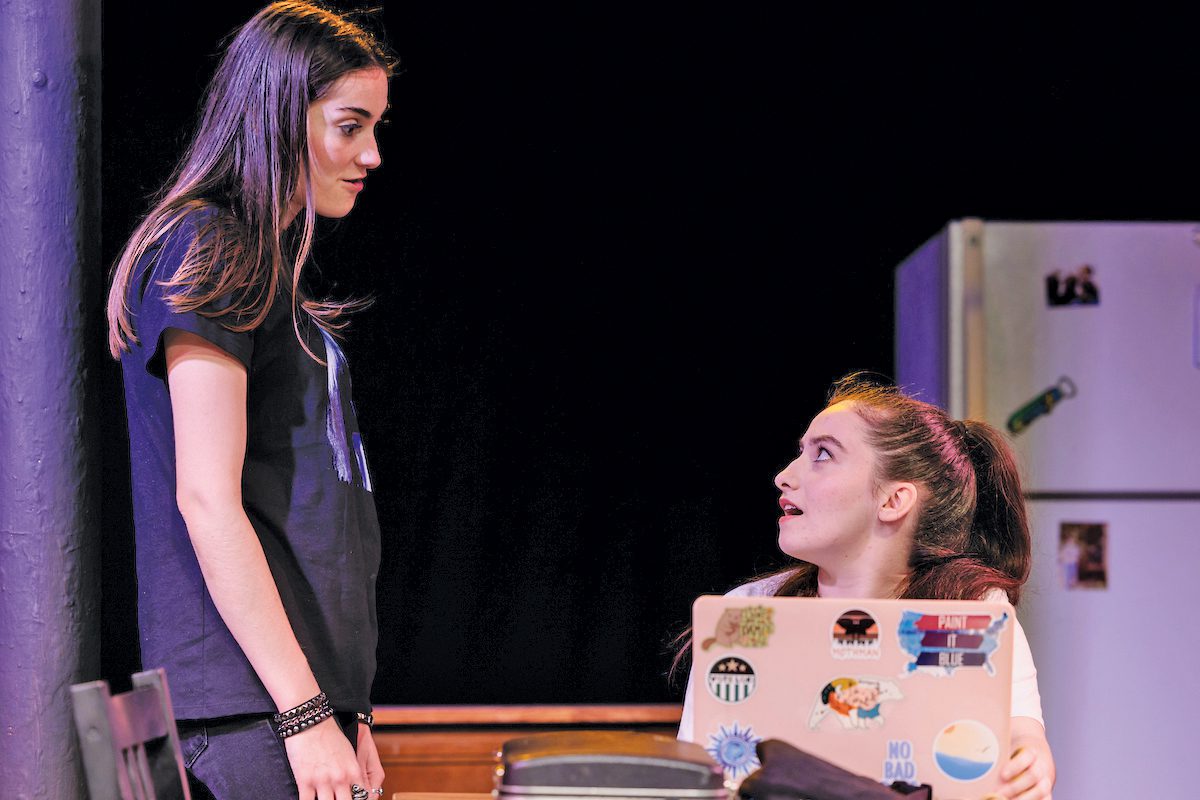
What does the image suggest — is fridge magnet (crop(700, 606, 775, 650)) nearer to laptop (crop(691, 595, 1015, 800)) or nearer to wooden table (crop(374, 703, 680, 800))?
laptop (crop(691, 595, 1015, 800))

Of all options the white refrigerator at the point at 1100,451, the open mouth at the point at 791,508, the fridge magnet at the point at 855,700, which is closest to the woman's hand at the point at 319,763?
the fridge magnet at the point at 855,700

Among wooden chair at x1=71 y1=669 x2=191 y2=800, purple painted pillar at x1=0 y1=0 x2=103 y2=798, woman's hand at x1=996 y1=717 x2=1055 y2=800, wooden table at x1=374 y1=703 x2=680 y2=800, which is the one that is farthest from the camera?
wooden table at x1=374 y1=703 x2=680 y2=800

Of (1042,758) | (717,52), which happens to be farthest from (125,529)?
(1042,758)

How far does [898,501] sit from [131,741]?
125 cm

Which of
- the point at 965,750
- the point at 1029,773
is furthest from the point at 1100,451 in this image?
the point at 965,750

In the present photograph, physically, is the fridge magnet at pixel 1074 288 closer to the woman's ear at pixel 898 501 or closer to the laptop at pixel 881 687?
the woman's ear at pixel 898 501

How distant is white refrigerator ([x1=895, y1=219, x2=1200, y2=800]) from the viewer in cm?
269

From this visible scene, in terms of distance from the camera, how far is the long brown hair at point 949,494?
1875mm

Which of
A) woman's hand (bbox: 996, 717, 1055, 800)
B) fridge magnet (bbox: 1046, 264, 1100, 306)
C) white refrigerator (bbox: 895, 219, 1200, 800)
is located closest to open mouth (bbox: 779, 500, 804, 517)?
woman's hand (bbox: 996, 717, 1055, 800)

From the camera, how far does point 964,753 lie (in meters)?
1.06

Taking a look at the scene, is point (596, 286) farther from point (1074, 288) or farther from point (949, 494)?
point (949, 494)

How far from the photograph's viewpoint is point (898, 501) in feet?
6.13

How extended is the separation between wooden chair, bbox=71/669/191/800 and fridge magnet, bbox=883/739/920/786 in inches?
25.4

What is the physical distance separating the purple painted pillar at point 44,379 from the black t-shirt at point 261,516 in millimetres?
473
